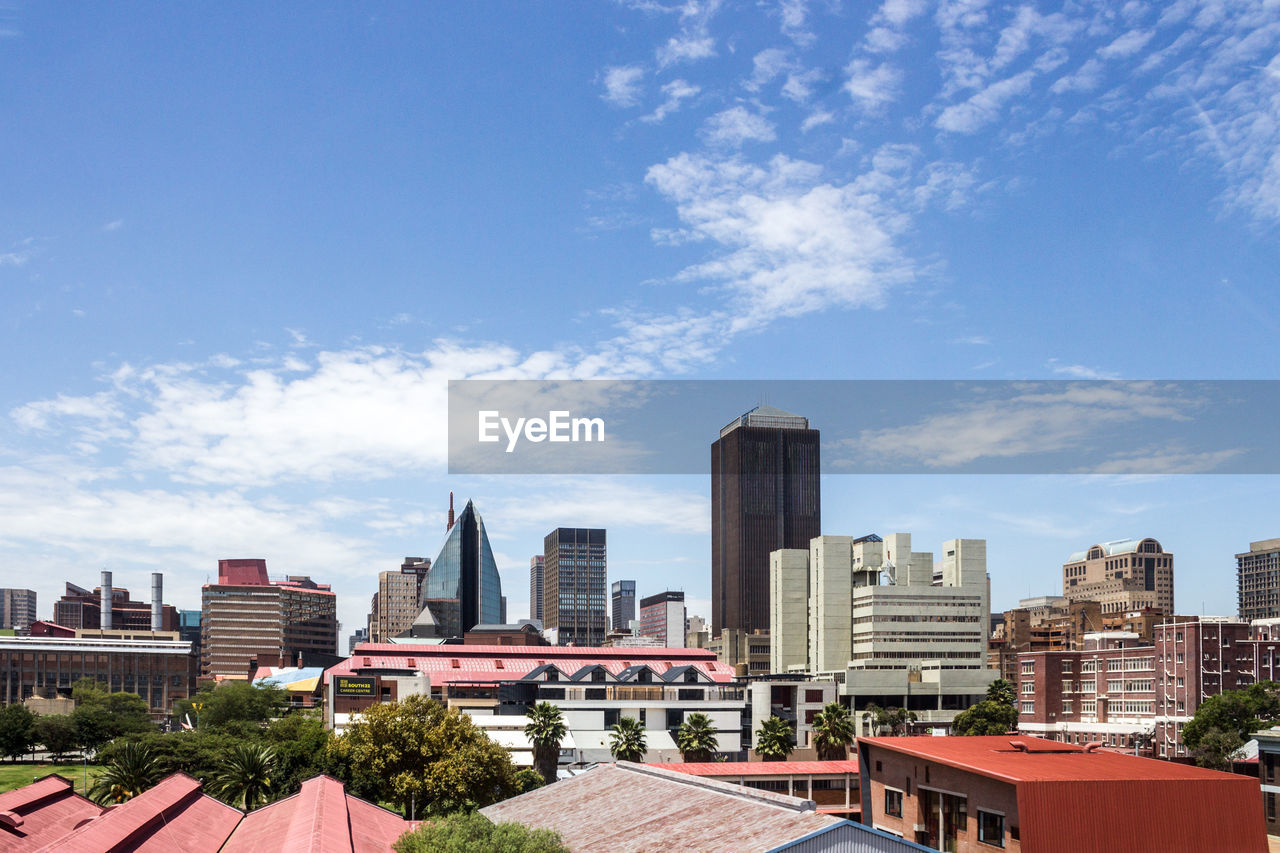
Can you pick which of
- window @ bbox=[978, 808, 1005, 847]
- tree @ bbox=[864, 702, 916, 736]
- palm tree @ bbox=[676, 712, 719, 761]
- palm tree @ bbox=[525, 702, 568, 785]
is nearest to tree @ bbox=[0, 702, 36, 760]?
palm tree @ bbox=[525, 702, 568, 785]

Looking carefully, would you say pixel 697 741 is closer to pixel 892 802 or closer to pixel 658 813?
pixel 892 802

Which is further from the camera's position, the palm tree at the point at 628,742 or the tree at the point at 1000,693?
the tree at the point at 1000,693

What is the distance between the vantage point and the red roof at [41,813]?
3024 inches

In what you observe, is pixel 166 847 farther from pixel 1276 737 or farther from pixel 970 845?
pixel 1276 737

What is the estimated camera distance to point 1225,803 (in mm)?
58500

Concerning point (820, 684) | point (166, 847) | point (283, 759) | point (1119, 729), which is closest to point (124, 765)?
point (283, 759)

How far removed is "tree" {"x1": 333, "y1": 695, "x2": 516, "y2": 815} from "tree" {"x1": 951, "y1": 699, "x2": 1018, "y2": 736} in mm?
100063

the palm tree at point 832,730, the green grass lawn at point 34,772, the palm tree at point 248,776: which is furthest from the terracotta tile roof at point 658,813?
the green grass lawn at point 34,772

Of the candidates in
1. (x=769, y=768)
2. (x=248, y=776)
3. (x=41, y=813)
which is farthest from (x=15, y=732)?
(x=769, y=768)

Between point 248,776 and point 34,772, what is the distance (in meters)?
89.8

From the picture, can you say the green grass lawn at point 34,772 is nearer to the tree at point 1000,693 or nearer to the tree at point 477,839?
the tree at point 477,839

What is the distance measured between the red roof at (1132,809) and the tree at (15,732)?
170405 millimetres

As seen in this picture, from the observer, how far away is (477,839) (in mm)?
53469

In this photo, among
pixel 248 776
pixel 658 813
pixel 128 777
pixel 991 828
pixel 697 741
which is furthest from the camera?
pixel 697 741
